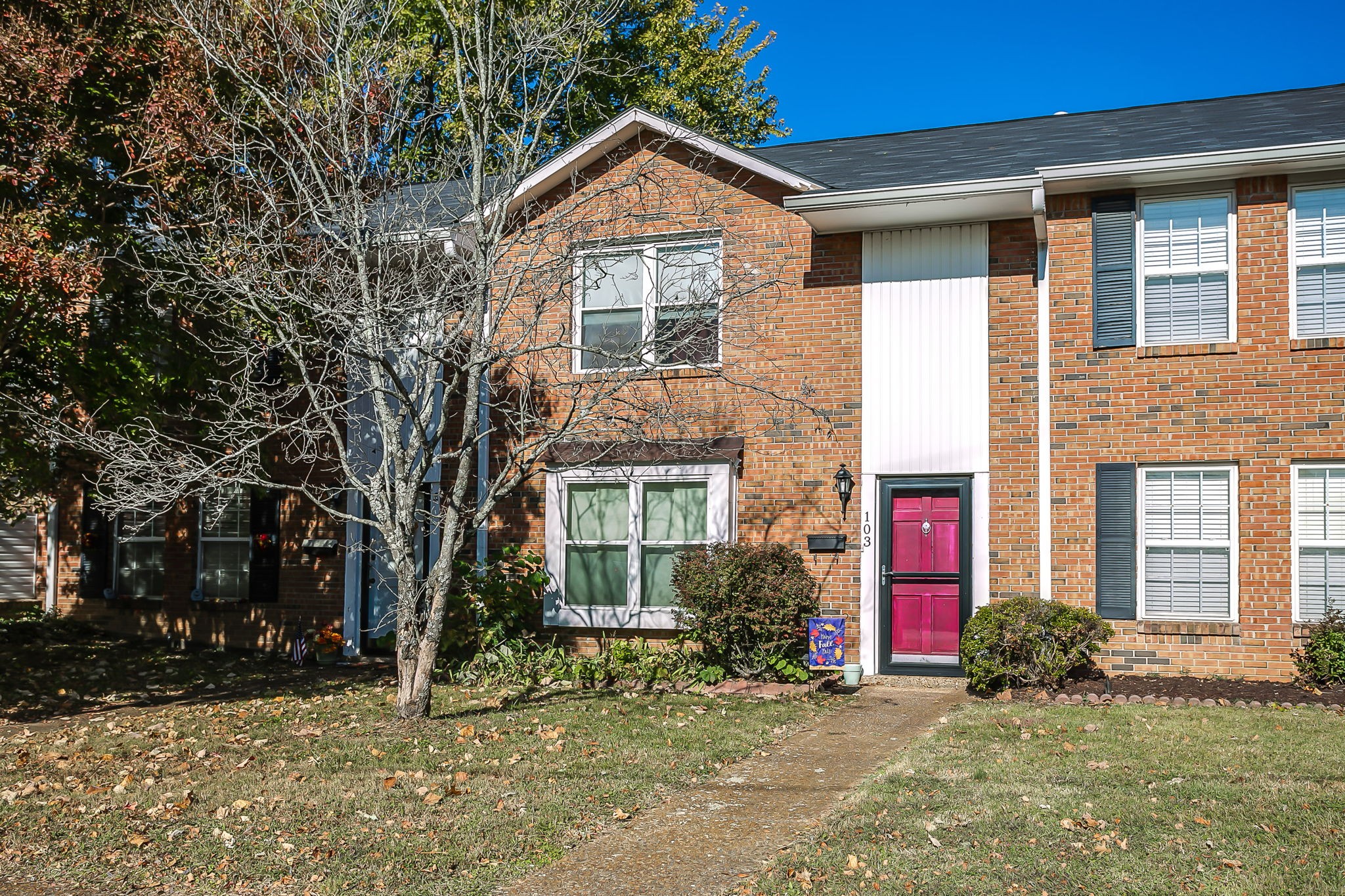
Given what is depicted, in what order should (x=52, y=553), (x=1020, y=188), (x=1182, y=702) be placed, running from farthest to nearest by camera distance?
(x=52, y=553) < (x=1020, y=188) < (x=1182, y=702)

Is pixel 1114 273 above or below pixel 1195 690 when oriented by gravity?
above

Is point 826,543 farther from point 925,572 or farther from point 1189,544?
point 1189,544

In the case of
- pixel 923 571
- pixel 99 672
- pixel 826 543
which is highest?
pixel 826 543

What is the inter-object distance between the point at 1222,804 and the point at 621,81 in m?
21.2

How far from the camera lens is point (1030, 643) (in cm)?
1017

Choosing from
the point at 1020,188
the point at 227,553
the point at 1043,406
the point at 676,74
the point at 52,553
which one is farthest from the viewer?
the point at 676,74

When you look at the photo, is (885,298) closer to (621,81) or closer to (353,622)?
(353,622)

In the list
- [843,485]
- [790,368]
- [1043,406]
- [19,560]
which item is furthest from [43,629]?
[1043,406]

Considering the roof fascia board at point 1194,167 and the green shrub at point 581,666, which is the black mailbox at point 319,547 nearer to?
the green shrub at point 581,666

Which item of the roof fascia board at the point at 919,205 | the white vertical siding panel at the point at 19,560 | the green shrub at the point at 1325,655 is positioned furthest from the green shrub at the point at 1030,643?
the white vertical siding panel at the point at 19,560

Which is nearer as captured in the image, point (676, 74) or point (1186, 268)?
point (1186, 268)

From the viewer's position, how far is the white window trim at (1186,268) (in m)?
10.9

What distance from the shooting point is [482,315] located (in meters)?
9.21

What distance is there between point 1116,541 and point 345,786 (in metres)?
7.75
